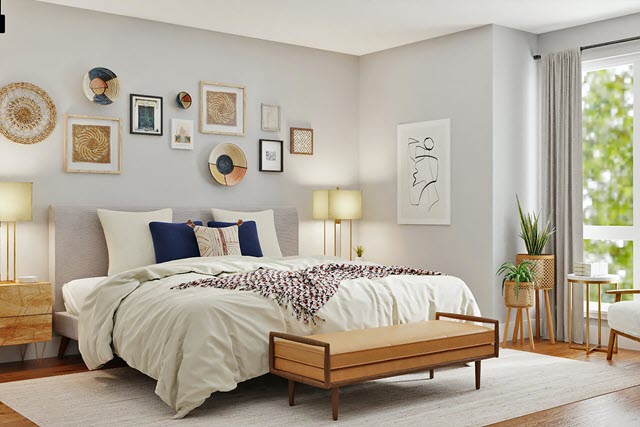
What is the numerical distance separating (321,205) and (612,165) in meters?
2.64

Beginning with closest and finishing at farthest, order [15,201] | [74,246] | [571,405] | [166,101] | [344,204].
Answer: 1. [571,405]
2. [15,201]
3. [74,246]
4. [166,101]
5. [344,204]

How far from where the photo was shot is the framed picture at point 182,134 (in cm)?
649

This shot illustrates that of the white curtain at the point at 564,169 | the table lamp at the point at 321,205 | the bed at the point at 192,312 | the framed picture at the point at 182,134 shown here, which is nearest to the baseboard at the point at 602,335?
the white curtain at the point at 564,169

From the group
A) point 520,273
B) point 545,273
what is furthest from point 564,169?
point 520,273

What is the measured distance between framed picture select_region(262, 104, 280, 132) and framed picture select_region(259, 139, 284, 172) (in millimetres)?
113

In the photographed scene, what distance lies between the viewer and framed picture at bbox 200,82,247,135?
667 cm

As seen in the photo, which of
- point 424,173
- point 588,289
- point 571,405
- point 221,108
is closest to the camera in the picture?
point 571,405

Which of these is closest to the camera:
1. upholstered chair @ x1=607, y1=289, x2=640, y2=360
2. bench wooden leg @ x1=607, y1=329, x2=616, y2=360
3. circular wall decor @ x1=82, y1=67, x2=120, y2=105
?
upholstered chair @ x1=607, y1=289, x2=640, y2=360

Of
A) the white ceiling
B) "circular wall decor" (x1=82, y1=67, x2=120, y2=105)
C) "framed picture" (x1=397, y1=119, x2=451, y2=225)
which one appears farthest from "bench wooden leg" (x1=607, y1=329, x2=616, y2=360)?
"circular wall decor" (x1=82, y1=67, x2=120, y2=105)

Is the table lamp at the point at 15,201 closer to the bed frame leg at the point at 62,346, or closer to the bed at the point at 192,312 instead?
the bed at the point at 192,312

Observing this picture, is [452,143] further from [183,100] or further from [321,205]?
[183,100]

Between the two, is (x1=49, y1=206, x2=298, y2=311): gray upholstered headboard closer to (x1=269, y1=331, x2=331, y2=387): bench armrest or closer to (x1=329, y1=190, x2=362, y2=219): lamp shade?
(x1=329, y1=190, x2=362, y2=219): lamp shade

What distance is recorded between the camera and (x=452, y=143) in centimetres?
679

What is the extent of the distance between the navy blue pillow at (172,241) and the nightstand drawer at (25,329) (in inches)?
37.5
